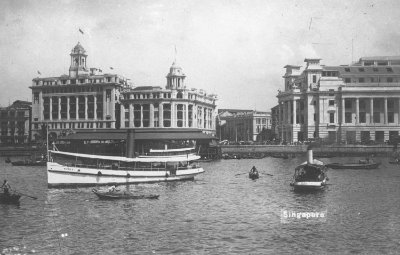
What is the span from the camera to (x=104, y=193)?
6212 cm

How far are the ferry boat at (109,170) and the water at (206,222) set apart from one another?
11.1 feet

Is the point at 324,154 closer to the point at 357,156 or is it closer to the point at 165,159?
Result: the point at 357,156

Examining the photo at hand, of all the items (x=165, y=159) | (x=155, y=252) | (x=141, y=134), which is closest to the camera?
(x=155, y=252)

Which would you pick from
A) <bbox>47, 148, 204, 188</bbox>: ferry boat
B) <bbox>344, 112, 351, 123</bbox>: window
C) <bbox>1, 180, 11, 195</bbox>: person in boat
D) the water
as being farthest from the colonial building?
<bbox>1, 180, 11, 195</bbox>: person in boat

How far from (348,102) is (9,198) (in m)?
137

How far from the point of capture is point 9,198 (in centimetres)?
5884

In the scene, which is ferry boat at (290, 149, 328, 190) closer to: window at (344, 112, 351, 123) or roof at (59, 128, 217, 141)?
roof at (59, 128, 217, 141)

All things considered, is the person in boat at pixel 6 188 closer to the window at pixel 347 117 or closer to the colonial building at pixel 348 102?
the colonial building at pixel 348 102

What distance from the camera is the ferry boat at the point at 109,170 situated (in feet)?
253

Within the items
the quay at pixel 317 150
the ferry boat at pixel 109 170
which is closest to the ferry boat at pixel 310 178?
the ferry boat at pixel 109 170

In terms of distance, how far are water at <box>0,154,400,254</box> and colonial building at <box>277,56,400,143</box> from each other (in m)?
98.8

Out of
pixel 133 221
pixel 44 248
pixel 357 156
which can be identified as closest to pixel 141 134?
pixel 357 156

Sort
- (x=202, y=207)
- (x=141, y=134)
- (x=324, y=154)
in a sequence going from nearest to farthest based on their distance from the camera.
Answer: (x=202, y=207)
(x=141, y=134)
(x=324, y=154)

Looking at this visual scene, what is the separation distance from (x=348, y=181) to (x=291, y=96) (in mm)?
99679
